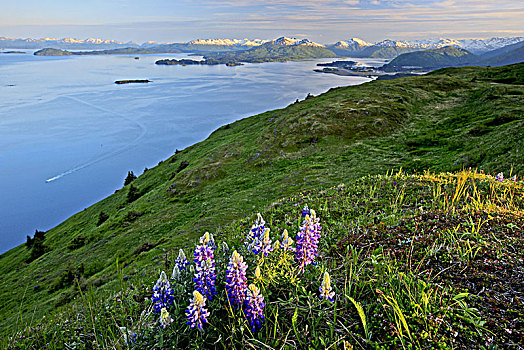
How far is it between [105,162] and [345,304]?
94703 mm

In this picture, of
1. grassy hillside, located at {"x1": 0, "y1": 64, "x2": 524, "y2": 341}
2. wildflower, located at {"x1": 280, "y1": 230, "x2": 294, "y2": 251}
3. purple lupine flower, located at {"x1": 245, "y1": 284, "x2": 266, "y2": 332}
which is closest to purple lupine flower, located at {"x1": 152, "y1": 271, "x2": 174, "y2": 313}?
purple lupine flower, located at {"x1": 245, "y1": 284, "x2": 266, "y2": 332}

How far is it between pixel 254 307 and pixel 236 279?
0.43 meters

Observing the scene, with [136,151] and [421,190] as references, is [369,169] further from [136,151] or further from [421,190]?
[136,151]

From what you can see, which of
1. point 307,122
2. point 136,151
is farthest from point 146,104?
point 307,122

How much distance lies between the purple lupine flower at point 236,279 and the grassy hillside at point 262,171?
9985mm

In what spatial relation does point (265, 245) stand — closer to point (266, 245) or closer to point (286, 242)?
point (266, 245)

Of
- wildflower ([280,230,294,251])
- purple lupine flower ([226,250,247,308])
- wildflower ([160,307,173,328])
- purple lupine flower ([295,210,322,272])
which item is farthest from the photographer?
purple lupine flower ([295,210,322,272])

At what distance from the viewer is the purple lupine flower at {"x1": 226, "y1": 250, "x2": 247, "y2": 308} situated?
12.3 feet

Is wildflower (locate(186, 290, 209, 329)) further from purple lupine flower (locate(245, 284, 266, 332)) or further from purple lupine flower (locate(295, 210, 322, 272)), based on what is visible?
purple lupine flower (locate(295, 210, 322, 272))

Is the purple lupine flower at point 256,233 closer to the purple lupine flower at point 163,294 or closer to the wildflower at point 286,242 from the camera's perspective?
the wildflower at point 286,242

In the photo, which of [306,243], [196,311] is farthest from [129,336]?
[306,243]

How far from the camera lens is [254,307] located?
12.2 ft

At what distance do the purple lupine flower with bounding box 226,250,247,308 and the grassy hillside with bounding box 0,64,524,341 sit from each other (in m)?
9.99

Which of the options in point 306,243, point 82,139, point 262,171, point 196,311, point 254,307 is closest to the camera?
point 196,311
